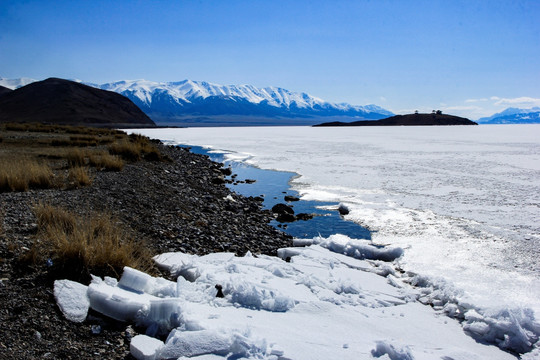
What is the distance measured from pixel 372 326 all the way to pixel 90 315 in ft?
8.45

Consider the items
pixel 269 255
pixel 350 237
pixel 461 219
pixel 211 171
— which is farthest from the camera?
pixel 211 171

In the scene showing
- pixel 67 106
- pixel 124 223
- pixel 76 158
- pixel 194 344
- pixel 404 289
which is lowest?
pixel 404 289

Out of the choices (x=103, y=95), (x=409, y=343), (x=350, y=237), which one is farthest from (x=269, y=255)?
(x=103, y=95)

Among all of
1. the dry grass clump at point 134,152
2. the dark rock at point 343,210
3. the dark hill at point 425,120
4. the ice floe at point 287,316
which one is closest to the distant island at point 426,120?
the dark hill at point 425,120

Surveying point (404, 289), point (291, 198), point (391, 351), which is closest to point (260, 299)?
point (391, 351)

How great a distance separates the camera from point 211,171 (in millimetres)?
15148

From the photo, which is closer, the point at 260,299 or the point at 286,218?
A: the point at 260,299

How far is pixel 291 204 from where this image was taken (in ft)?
32.7

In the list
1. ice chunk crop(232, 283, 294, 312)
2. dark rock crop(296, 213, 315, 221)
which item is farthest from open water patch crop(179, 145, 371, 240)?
ice chunk crop(232, 283, 294, 312)

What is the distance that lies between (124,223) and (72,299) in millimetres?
2817

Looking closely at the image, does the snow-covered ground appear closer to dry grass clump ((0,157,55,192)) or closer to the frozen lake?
the frozen lake

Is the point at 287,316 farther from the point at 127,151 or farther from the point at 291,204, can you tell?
the point at 127,151

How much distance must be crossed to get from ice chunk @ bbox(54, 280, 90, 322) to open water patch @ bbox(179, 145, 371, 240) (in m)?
4.44

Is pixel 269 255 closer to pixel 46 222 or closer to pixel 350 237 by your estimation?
pixel 350 237
